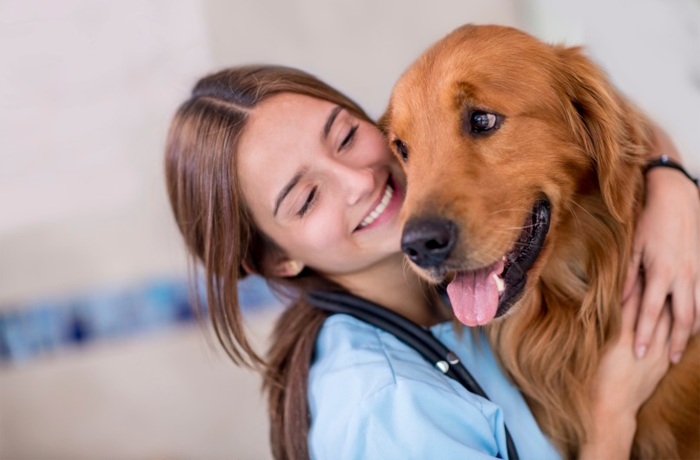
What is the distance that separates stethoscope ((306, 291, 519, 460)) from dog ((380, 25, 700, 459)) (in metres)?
0.14

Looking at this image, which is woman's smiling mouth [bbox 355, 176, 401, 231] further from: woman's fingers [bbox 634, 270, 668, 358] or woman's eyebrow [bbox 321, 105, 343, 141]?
woman's fingers [bbox 634, 270, 668, 358]

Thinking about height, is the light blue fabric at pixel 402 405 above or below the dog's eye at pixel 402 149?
below

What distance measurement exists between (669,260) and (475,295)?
0.50m

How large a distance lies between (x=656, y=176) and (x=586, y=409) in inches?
22.9

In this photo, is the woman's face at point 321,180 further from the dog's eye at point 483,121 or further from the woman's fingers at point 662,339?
the woman's fingers at point 662,339

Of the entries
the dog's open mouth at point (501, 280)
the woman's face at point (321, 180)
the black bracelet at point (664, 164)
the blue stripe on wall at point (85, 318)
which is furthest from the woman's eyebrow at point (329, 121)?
the blue stripe on wall at point (85, 318)

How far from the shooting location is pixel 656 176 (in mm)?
1613

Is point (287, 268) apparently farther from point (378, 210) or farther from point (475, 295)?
point (475, 295)

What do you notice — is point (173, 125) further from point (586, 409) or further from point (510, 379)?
point (586, 409)

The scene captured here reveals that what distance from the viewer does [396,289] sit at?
178 centimetres

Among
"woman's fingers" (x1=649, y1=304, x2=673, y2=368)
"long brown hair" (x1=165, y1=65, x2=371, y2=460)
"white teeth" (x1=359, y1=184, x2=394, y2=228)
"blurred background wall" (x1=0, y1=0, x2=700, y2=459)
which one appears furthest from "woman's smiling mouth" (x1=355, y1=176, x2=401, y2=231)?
"blurred background wall" (x1=0, y1=0, x2=700, y2=459)

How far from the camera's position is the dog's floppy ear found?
1442mm

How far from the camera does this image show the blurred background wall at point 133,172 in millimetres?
3027

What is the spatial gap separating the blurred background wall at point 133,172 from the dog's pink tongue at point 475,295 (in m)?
1.74
